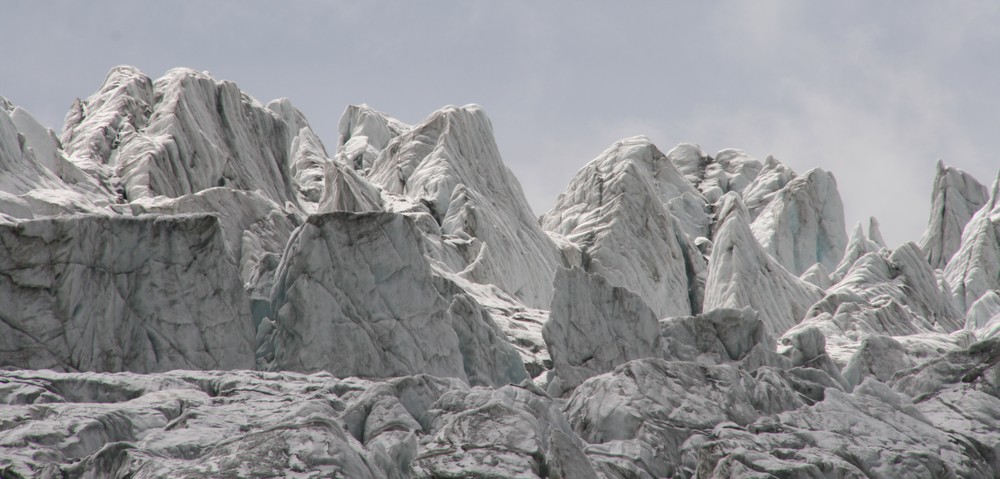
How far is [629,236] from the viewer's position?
61.4m

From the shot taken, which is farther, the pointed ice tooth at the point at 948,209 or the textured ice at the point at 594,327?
the pointed ice tooth at the point at 948,209

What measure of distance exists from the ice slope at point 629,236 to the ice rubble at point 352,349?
7.66 meters

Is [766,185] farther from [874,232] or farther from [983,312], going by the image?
[983,312]

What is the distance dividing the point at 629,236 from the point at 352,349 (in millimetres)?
37503

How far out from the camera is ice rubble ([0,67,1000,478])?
54.7 feet

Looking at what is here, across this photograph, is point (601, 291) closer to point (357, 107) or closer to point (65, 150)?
point (65, 150)

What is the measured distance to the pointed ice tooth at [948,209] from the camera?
293 feet

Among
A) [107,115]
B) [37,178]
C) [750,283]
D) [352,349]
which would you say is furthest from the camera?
[750,283]

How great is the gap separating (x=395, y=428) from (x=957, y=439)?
1133cm

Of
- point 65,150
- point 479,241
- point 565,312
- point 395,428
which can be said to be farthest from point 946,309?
point 395,428

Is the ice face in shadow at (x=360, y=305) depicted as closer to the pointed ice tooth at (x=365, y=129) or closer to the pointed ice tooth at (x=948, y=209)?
the pointed ice tooth at (x=365, y=129)

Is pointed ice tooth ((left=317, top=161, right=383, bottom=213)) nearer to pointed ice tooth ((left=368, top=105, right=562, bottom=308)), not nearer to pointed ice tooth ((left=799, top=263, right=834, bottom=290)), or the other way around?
pointed ice tooth ((left=368, top=105, right=562, bottom=308))

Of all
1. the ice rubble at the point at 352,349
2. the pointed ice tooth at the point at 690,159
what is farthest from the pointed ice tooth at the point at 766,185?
the ice rubble at the point at 352,349

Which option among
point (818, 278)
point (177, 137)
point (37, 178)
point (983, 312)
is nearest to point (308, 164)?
point (177, 137)
